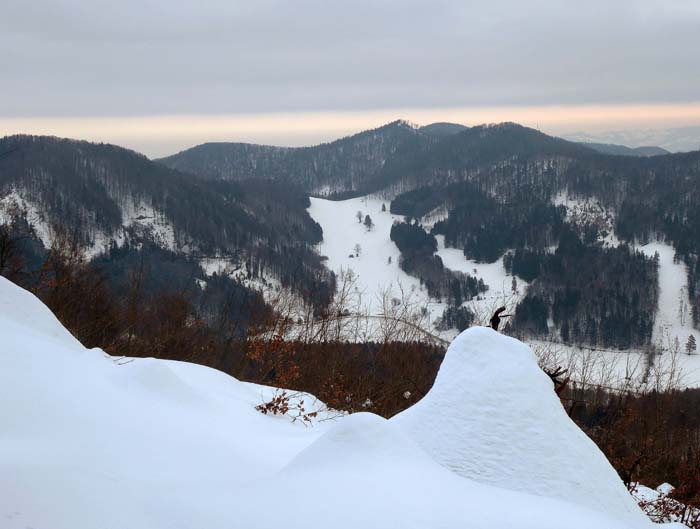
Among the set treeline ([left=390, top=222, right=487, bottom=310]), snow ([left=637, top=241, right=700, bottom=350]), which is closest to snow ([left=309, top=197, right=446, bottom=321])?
treeline ([left=390, top=222, right=487, bottom=310])

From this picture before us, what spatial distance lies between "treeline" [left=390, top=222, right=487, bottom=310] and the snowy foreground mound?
103 meters

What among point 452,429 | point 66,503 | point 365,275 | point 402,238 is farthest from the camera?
point 402,238

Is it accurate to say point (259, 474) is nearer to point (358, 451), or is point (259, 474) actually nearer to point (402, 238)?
point (358, 451)

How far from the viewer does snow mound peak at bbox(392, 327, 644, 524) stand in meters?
3.28

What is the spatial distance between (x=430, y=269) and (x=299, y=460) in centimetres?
14093

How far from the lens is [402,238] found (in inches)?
6353

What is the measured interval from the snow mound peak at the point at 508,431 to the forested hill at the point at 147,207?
371 ft

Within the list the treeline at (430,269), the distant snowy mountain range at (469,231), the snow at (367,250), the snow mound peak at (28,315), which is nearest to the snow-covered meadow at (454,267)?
the snow at (367,250)

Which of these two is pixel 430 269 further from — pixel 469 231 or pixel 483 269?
pixel 469 231

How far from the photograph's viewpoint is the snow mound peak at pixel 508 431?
10.8ft

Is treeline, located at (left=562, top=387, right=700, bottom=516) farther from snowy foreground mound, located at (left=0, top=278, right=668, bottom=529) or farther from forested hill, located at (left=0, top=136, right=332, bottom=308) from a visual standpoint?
forested hill, located at (left=0, top=136, right=332, bottom=308)

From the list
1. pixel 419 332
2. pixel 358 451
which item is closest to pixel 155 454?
pixel 358 451

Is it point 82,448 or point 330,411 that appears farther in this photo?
point 330,411

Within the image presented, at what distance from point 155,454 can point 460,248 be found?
163 meters
